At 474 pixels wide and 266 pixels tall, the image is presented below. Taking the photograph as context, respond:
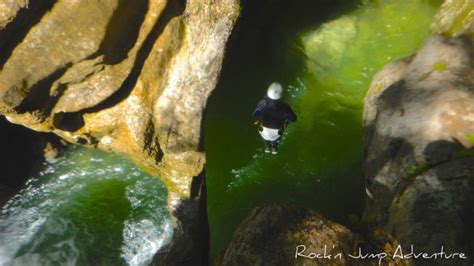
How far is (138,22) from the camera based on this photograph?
5.49 meters

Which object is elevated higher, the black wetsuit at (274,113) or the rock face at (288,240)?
the black wetsuit at (274,113)

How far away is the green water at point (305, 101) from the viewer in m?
7.66

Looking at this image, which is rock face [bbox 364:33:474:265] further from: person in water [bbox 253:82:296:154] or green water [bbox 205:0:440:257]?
person in water [bbox 253:82:296:154]

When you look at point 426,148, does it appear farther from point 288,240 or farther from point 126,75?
point 126,75

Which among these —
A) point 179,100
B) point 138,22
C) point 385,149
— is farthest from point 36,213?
point 385,149

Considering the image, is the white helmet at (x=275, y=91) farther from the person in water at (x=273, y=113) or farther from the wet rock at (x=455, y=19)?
the wet rock at (x=455, y=19)

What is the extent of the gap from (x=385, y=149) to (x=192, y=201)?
12.2 feet

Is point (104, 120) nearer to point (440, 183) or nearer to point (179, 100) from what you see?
point (179, 100)

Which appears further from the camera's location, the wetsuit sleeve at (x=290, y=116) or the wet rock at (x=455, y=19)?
the wet rock at (x=455, y=19)

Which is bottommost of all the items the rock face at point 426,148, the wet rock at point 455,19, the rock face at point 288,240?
the rock face at point 288,240

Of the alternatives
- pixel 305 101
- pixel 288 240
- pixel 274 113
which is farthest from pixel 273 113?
pixel 288 240

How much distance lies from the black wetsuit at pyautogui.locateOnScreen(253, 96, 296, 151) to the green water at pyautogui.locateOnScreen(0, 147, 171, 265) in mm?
3554

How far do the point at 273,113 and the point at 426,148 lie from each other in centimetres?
257

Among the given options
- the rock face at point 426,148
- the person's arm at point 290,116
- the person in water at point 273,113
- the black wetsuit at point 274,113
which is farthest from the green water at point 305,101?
the person's arm at point 290,116
